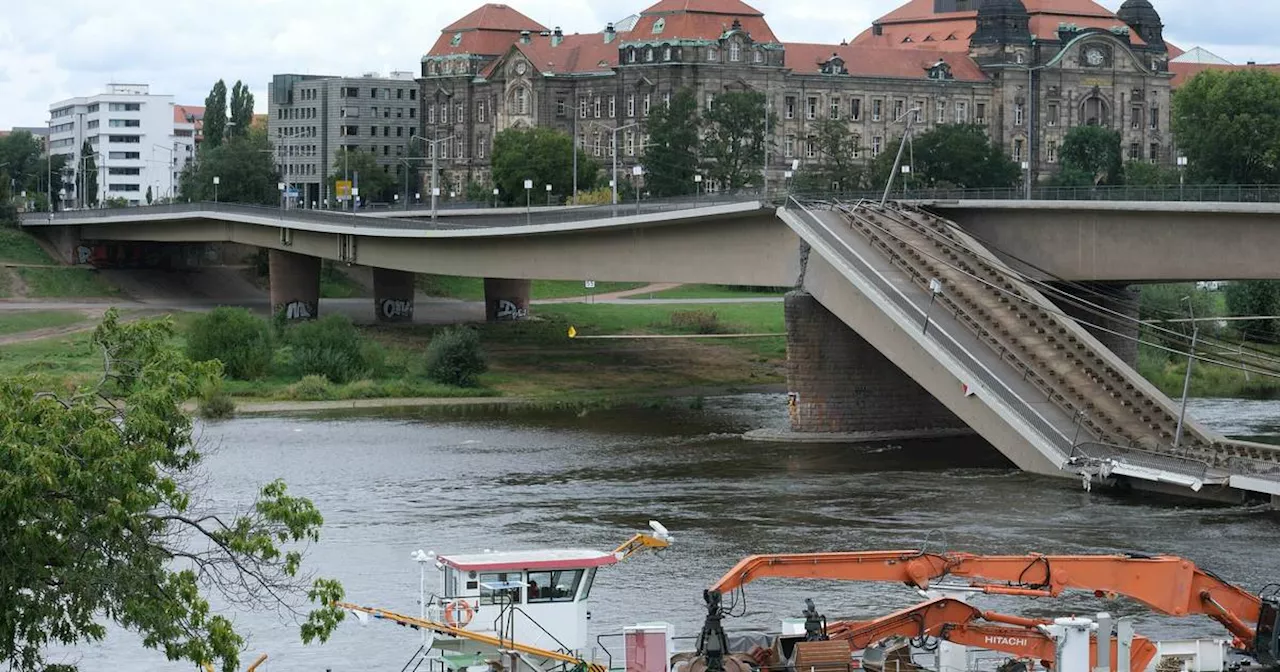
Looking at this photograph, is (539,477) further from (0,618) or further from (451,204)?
(451,204)

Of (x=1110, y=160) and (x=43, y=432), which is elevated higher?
(x=1110, y=160)

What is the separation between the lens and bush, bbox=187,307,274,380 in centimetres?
9856

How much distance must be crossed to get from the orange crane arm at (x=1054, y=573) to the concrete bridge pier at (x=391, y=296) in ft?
297

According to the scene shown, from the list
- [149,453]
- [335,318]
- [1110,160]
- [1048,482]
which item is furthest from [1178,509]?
[1110,160]

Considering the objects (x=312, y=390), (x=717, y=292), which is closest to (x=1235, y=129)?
(x=717, y=292)

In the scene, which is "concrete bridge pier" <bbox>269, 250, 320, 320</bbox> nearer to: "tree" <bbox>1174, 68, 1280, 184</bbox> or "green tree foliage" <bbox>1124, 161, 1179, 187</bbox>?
"tree" <bbox>1174, 68, 1280, 184</bbox>

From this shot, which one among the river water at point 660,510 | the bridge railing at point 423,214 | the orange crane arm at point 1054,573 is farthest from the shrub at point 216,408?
the orange crane arm at point 1054,573

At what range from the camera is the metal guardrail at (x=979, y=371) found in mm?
65875

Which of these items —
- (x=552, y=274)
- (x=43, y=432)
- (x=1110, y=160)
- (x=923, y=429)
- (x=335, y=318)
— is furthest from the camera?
Answer: (x=1110, y=160)

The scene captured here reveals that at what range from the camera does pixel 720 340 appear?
116 meters

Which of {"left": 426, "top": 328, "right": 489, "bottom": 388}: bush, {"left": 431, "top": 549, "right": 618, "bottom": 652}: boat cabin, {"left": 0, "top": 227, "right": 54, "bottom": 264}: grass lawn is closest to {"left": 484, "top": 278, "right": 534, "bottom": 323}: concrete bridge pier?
{"left": 426, "top": 328, "right": 489, "bottom": 388}: bush

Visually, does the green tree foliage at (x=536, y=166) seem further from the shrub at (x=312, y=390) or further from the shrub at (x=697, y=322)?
the shrub at (x=312, y=390)

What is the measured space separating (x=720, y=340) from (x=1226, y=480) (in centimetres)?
5832

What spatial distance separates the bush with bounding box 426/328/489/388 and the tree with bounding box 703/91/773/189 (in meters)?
80.1
